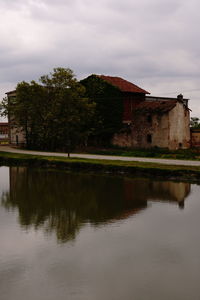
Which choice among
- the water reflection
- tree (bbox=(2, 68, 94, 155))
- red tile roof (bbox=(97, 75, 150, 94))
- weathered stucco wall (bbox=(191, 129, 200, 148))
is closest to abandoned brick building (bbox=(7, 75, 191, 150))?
red tile roof (bbox=(97, 75, 150, 94))

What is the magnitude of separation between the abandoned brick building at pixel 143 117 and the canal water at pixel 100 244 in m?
23.2

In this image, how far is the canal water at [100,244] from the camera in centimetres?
785

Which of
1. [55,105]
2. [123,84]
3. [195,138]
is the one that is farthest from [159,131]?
[55,105]

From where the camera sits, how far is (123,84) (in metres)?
49.1

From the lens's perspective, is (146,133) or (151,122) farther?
(146,133)

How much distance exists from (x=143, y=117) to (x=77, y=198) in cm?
2781

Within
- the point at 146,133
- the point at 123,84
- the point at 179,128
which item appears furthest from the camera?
the point at 123,84

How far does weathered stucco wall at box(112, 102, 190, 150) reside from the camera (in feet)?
137

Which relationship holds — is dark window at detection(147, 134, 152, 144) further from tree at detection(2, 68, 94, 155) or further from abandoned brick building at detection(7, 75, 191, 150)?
tree at detection(2, 68, 94, 155)

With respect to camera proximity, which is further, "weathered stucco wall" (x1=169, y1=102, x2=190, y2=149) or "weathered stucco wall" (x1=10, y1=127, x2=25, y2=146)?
"weathered stucco wall" (x1=10, y1=127, x2=25, y2=146)

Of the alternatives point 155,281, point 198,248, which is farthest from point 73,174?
point 155,281

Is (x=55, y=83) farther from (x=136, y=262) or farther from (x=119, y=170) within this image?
(x=136, y=262)

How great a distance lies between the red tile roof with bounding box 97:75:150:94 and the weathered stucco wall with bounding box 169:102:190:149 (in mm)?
7641

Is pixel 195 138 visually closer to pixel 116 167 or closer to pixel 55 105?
pixel 55 105
